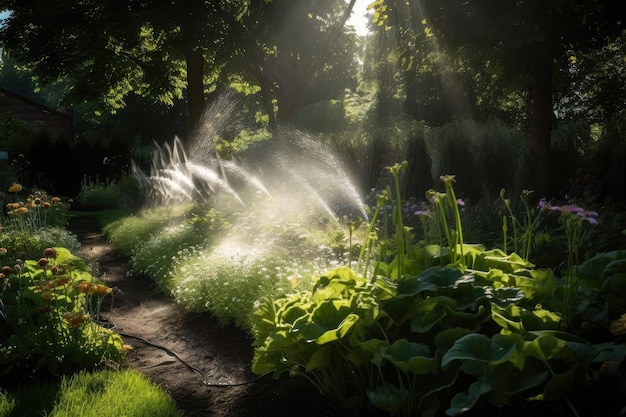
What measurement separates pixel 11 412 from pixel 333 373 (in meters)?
1.72

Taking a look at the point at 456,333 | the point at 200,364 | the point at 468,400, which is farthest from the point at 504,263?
the point at 200,364

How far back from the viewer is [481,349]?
2305mm

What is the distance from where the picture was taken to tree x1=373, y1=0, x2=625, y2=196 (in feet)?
23.6

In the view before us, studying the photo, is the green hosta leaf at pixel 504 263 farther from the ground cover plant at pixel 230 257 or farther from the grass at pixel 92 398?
the grass at pixel 92 398

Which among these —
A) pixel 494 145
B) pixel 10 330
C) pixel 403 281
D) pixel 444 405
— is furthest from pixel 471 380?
pixel 494 145

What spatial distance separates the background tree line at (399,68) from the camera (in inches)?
307

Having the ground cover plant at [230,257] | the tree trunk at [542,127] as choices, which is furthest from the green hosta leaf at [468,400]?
the tree trunk at [542,127]

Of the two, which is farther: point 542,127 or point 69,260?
point 542,127

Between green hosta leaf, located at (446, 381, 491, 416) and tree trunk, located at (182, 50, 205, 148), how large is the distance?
16.5 m

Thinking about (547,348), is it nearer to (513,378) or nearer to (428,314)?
(513,378)

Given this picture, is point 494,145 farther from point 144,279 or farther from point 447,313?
point 447,313

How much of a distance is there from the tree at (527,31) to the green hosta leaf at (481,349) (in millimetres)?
5541

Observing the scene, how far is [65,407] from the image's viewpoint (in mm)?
3057

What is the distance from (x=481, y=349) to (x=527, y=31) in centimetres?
580
